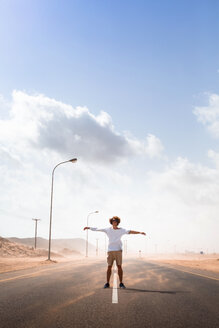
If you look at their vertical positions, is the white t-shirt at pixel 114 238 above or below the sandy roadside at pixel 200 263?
above

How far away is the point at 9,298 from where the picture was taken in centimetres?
585

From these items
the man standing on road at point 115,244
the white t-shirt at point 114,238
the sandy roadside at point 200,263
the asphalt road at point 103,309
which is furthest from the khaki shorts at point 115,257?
the sandy roadside at point 200,263

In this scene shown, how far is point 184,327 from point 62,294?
3.37 meters

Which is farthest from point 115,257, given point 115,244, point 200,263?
point 200,263

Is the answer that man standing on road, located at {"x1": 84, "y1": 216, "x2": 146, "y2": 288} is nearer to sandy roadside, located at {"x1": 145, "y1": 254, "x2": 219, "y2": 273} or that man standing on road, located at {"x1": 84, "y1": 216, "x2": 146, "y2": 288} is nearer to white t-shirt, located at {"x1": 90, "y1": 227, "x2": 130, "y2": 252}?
white t-shirt, located at {"x1": 90, "y1": 227, "x2": 130, "y2": 252}

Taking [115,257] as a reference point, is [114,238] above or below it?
above

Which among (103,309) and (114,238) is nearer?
(103,309)

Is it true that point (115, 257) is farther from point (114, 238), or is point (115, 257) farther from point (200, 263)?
point (200, 263)

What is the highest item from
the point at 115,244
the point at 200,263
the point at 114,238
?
the point at 114,238

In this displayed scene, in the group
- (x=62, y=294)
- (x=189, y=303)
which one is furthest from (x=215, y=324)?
(x=62, y=294)

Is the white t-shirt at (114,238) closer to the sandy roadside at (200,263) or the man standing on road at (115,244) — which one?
the man standing on road at (115,244)

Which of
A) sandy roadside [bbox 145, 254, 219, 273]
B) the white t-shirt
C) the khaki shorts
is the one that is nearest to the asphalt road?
the khaki shorts

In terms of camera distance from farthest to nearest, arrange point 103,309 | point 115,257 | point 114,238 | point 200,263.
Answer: point 200,263, point 114,238, point 115,257, point 103,309

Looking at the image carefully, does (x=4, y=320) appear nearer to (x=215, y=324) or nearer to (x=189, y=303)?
(x=215, y=324)
